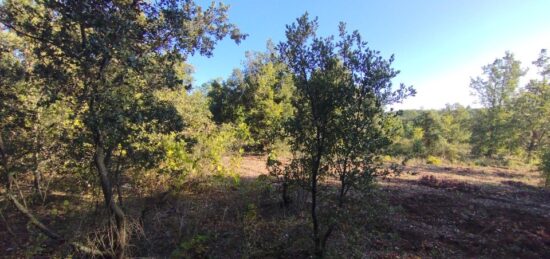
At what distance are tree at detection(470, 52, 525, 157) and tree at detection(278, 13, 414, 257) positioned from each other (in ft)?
77.5

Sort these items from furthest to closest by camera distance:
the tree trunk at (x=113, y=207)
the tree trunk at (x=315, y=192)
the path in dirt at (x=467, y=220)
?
1. the path in dirt at (x=467, y=220)
2. the tree trunk at (x=315, y=192)
3. the tree trunk at (x=113, y=207)

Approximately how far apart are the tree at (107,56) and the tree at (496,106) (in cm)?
2571

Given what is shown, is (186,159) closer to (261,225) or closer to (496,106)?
(261,225)

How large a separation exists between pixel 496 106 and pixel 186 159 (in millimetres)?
28317

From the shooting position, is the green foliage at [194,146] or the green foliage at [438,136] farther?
the green foliage at [438,136]

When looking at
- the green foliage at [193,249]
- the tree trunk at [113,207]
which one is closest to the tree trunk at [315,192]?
the green foliage at [193,249]

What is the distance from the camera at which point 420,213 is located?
7.21 m

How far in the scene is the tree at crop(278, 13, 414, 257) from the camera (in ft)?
13.4

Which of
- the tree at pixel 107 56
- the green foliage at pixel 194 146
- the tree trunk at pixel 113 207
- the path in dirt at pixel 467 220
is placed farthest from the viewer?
the green foliage at pixel 194 146

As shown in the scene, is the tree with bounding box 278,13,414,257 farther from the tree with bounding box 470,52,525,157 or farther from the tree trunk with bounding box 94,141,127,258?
the tree with bounding box 470,52,525,157

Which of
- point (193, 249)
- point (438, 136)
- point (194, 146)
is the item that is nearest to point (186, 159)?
point (194, 146)

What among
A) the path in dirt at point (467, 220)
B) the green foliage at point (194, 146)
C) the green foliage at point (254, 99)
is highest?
the green foliage at point (254, 99)

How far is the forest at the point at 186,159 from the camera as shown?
11.4 feet

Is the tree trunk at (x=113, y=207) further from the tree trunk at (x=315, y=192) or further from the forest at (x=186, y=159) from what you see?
the tree trunk at (x=315, y=192)
